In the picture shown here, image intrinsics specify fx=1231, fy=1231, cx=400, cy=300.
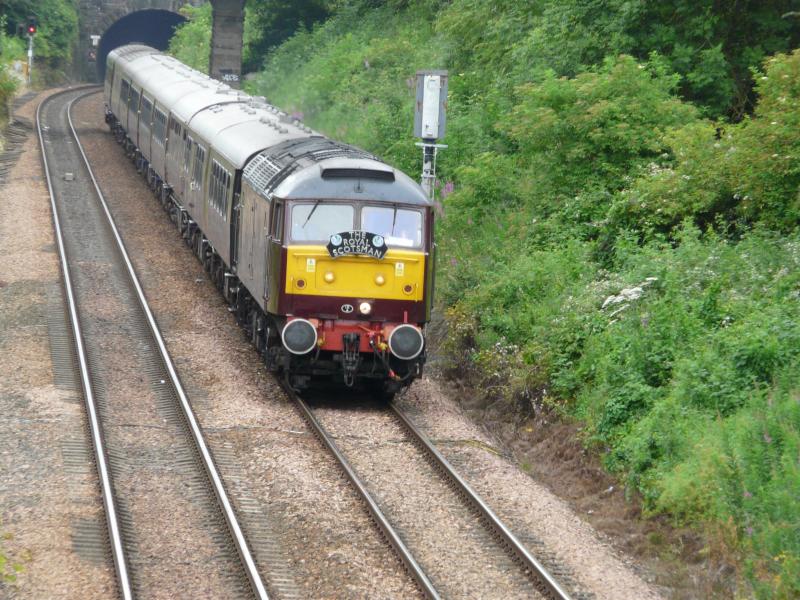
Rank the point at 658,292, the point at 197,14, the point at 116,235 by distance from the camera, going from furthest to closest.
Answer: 1. the point at 197,14
2. the point at 116,235
3. the point at 658,292

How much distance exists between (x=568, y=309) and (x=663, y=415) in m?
3.40

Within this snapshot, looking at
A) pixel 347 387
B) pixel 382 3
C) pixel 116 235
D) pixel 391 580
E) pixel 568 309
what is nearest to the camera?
pixel 391 580

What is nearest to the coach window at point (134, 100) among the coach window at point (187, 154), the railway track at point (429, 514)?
the coach window at point (187, 154)

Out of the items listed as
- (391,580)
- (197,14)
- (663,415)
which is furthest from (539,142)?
(197,14)

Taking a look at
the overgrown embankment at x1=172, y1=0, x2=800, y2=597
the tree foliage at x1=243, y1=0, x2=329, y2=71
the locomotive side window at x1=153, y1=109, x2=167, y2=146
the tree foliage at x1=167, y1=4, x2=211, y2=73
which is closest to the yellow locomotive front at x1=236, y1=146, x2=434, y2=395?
the overgrown embankment at x1=172, y1=0, x2=800, y2=597

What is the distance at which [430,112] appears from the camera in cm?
2005

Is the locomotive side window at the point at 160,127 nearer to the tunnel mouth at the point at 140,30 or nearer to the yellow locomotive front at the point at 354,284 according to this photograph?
the yellow locomotive front at the point at 354,284

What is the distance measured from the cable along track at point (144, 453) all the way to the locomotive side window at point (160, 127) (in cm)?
428

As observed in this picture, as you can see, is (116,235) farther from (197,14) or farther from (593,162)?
(197,14)

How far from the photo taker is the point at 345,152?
1653 cm

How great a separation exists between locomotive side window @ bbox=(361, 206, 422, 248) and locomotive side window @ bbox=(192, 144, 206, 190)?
7214mm

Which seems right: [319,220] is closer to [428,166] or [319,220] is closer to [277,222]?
[277,222]

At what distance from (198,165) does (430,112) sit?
4.56 metres

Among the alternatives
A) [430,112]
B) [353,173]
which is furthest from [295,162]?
[430,112]
